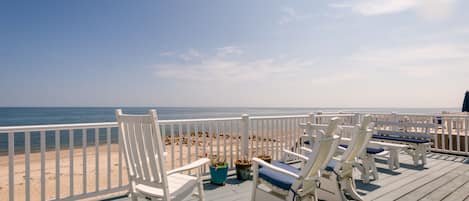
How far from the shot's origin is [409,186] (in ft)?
12.2

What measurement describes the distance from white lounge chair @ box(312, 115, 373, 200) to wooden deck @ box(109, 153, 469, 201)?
0.34 metres

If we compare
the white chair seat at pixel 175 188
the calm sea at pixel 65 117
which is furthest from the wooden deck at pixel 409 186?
the calm sea at pixel 65 117

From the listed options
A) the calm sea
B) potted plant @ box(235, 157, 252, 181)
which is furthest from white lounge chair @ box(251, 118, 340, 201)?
the calm sea

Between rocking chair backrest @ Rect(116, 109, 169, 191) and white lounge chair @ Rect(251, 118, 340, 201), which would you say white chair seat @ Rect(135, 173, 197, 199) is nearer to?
rocking chair backrest @ Rect(116, 109, 169, 191)

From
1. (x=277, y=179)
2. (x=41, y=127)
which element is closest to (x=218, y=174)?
(x=277, y=179)

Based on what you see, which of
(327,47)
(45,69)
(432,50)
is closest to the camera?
(432,50)

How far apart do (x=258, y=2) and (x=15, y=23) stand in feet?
72.0

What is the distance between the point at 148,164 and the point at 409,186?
3.41 metres

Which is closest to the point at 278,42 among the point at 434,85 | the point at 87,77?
the point at 434,85

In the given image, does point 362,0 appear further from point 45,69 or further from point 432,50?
point 45,69

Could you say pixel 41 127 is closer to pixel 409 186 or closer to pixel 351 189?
pixel 351 189

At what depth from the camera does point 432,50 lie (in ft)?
27.2

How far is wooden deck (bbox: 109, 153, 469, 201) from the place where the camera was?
10.8 feet

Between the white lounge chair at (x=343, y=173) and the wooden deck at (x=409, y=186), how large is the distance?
0.34m
